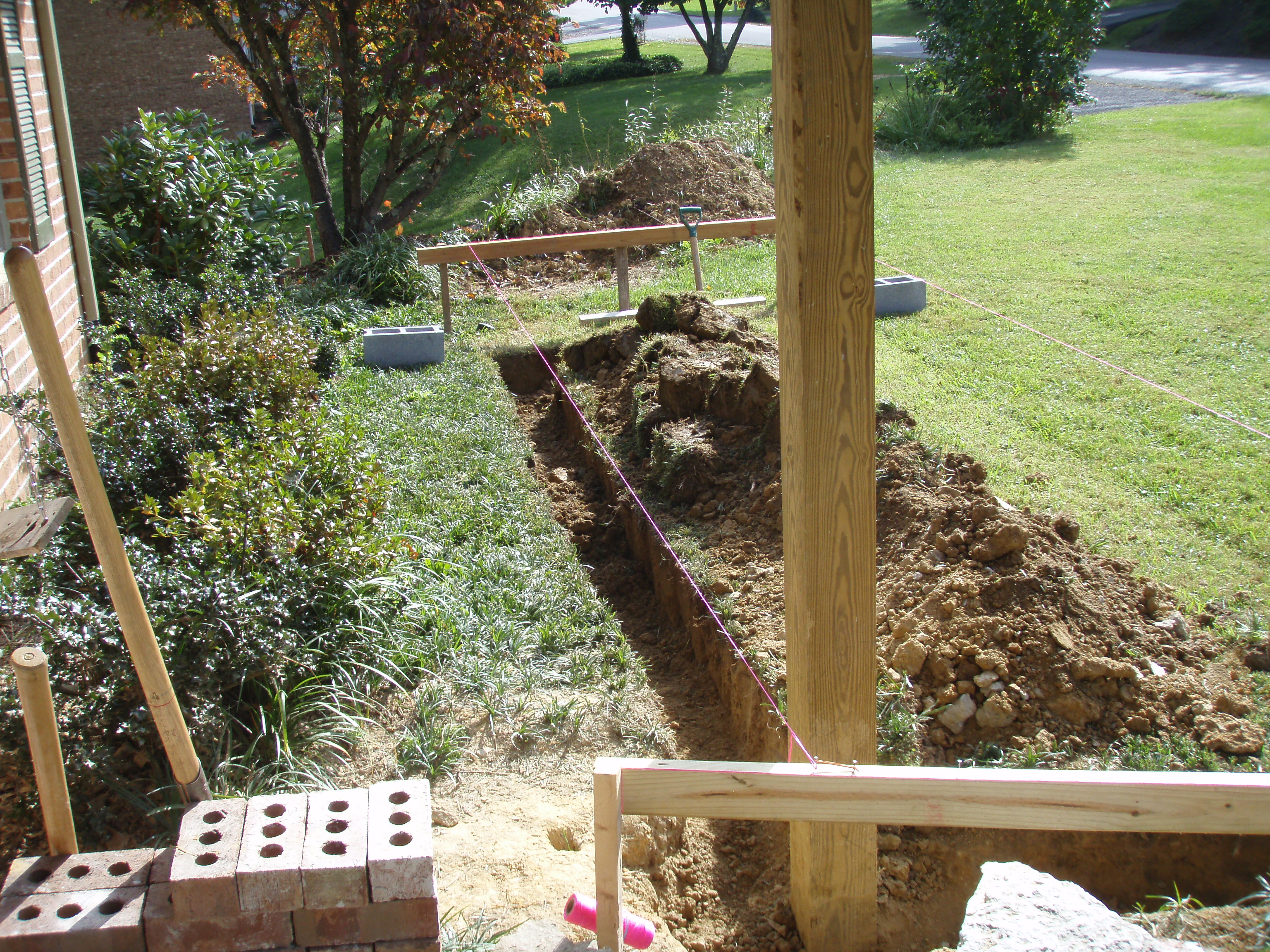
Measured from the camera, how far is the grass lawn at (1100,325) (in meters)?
4.95

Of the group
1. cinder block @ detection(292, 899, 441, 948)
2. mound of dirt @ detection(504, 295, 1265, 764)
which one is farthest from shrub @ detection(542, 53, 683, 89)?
cinder block @ detection(292, 899, 441, 948)

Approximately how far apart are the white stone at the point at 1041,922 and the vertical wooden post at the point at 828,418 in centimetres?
44

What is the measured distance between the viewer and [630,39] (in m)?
26.0

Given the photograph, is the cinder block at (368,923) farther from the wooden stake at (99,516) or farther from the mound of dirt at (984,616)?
the mound of dirt at (984,616)

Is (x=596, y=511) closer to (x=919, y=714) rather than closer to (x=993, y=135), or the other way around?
(x=919, y=714)

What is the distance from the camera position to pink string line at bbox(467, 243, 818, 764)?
2.88 m

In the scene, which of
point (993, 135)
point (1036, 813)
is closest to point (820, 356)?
point (1036, 813)

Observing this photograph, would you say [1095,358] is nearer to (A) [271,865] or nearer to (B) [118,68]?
(A) [271,865]

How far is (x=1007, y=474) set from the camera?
17.0ft

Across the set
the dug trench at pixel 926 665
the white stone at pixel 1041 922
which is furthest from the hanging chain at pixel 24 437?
the white stone at pixel 1041 922

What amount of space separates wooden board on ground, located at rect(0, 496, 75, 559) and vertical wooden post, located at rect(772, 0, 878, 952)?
187 cm

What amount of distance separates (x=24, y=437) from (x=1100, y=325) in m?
7.37

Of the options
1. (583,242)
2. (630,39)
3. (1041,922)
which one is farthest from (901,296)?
(630,39)

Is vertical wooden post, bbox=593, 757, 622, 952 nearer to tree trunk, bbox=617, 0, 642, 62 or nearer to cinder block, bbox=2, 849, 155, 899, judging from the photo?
cinder block, bbox=2, 849, 155, 899
